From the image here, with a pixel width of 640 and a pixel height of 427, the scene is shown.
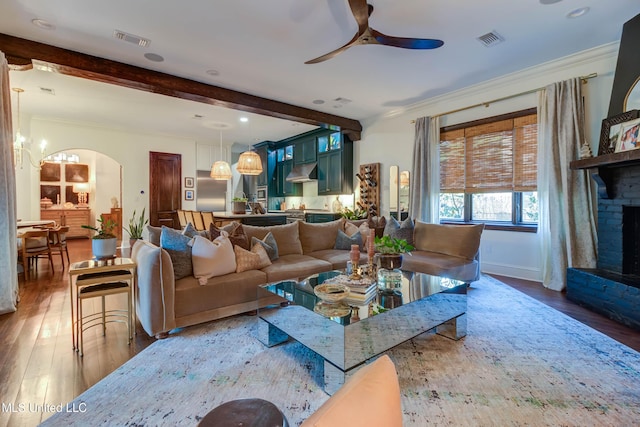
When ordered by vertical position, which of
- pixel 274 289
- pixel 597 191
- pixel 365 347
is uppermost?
pixel 597 191

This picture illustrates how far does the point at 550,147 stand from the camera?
4.01 metres

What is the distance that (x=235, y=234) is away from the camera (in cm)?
346

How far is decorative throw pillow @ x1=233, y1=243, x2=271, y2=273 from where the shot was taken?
10.4 feet

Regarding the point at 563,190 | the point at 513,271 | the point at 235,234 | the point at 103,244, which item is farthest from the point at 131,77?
the point at 513,271

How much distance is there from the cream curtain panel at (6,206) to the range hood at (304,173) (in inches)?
214

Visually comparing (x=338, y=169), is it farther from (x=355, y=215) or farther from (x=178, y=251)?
(x=178, y=251)

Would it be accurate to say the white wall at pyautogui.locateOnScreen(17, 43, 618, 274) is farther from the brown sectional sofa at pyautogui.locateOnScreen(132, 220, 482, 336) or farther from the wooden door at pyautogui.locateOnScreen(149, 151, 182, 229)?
the brown sectional sofa at pyautogui.locateOnScreen(132, 220, 482, 336)

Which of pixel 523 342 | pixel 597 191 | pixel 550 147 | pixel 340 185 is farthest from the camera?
pixel 340 185

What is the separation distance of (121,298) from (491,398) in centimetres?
390

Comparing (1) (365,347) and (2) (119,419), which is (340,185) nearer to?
(1) (365,347)

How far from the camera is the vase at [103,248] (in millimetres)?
2750

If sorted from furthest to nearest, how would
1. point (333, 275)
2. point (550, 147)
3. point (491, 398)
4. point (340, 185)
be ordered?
1. point (340, 185)
2. point (550, 147)
3. point (333, 275)
4. point (491, 398)

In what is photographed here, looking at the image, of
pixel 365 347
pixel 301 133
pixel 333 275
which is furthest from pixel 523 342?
pixel 301 133

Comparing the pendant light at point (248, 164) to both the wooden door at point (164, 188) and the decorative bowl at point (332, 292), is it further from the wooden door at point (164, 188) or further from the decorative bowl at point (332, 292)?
the decorative bowl at point (332, 292)
